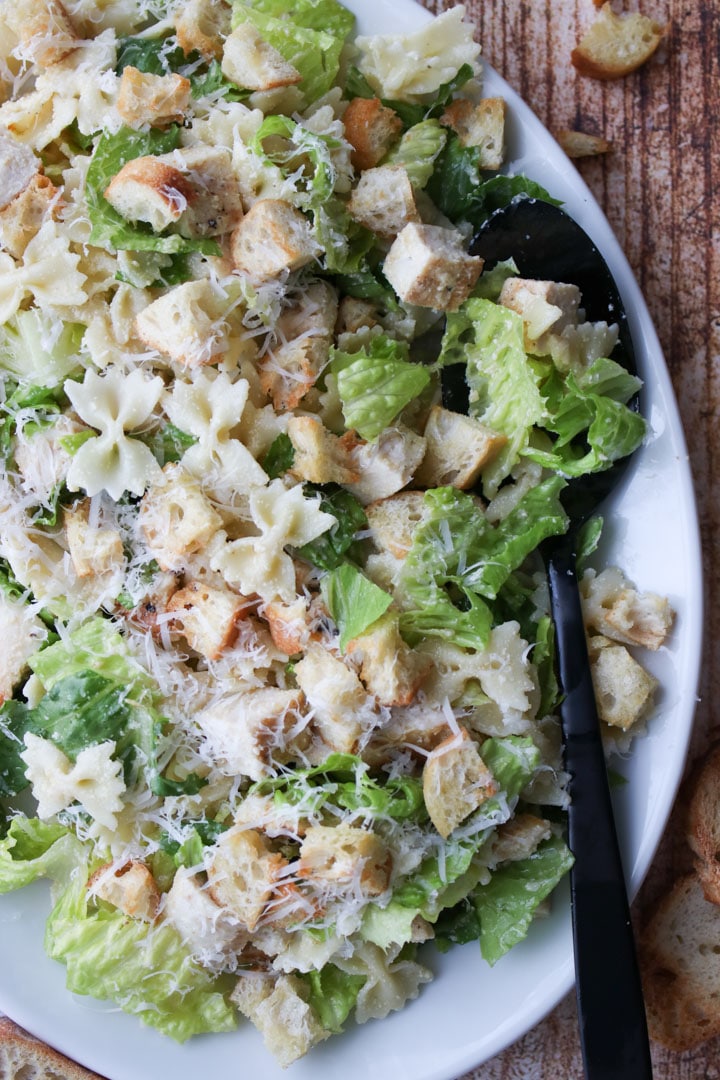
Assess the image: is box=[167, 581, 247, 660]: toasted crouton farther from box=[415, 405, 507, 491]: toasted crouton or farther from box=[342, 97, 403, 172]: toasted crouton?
box=[342, 97, 403, 172]: toasted crouton

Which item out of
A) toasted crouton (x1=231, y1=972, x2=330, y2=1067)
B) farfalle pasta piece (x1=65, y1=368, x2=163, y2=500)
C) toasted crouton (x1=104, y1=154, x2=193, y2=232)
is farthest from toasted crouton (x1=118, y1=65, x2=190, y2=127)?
toasted crouton (x1=231, y1=972, x2=330, y2=1067)

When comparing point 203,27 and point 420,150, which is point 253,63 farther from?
point 420,150

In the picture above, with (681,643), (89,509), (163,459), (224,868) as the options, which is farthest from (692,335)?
(224,868)

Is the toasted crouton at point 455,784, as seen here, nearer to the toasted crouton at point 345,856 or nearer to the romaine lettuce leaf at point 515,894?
the toasted crouton at point 345,856

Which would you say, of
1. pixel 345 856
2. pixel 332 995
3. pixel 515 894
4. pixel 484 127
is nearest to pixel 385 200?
pixel 484 127

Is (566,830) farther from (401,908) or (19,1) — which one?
(19,1)

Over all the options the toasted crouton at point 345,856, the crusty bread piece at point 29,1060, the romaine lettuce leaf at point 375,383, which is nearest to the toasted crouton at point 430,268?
the romaine lettuce leaf at point 375,383
